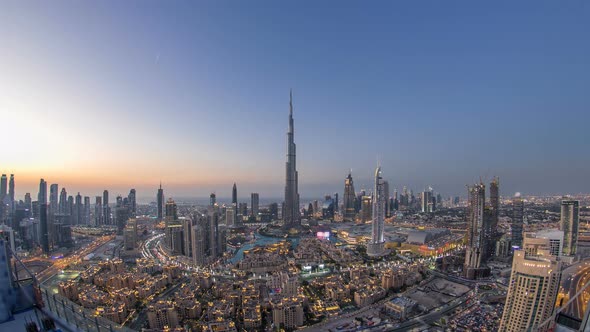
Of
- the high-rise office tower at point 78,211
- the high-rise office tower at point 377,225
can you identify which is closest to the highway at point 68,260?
the high-rise office tower at point 78,211

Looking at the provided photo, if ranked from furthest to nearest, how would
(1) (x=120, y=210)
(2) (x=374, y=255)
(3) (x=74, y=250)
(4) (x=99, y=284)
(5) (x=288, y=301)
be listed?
(1) (x=120, y=210), (3) (x=74, y=250), (2) (x=374, y=255), (4) (x=99, y=284), (5) (x=288, y=301)

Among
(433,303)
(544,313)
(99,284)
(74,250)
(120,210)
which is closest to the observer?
(544,313)

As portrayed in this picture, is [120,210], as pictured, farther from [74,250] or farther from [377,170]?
[377,170]

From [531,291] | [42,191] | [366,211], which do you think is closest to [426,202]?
[366,211]

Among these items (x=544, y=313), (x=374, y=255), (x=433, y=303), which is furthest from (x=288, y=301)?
(x=374, y=255)

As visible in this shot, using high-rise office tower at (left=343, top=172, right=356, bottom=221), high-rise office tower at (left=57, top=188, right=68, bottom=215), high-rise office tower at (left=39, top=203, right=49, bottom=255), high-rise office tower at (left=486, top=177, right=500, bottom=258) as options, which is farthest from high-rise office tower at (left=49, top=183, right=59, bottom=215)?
high-rise office tower at (left=486, top=177, right=500, bottom=258)

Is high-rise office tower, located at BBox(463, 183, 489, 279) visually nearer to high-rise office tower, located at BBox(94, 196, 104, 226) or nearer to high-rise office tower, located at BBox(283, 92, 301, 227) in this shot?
high-rise office tower, located at BBox(283, 92, 301, 227)
